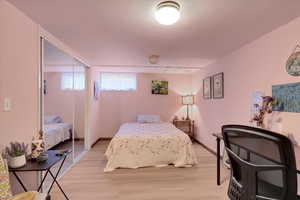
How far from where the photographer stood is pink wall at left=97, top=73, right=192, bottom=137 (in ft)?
17.2

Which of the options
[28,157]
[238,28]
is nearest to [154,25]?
[238,28]

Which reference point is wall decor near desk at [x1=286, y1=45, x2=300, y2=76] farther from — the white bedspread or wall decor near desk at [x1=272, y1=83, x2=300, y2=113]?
the white bedspread

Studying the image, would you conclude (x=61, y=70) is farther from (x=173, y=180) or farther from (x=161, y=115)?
(x=161, y=115)

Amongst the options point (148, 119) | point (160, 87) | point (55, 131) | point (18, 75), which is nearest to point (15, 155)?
point (18, 75)

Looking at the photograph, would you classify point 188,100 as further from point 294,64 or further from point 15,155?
point 15,155

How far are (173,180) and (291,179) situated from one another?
1874 millimetres

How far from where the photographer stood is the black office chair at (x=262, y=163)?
0.87 m

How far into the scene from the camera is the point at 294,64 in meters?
1.85

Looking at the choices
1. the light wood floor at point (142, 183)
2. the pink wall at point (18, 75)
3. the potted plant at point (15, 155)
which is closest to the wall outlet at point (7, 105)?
the pink wall at point (18, 75)

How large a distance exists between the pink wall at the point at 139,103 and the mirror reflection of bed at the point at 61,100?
1451 millimetres

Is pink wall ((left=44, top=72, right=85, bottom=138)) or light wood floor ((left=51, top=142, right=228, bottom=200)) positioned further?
pink wall ((left=44, top=72, right=85, bottom=138))

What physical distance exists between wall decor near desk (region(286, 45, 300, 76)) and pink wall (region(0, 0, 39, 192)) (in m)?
3.10

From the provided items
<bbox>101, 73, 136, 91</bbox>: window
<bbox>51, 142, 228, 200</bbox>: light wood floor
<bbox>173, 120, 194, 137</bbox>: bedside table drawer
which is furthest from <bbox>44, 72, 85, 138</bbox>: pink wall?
<bbox>173, 120, 194, 137</bbox>: bedside table drawer

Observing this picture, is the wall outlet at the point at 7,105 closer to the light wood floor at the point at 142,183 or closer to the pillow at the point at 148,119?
the light wood floor at the point at 142,183
